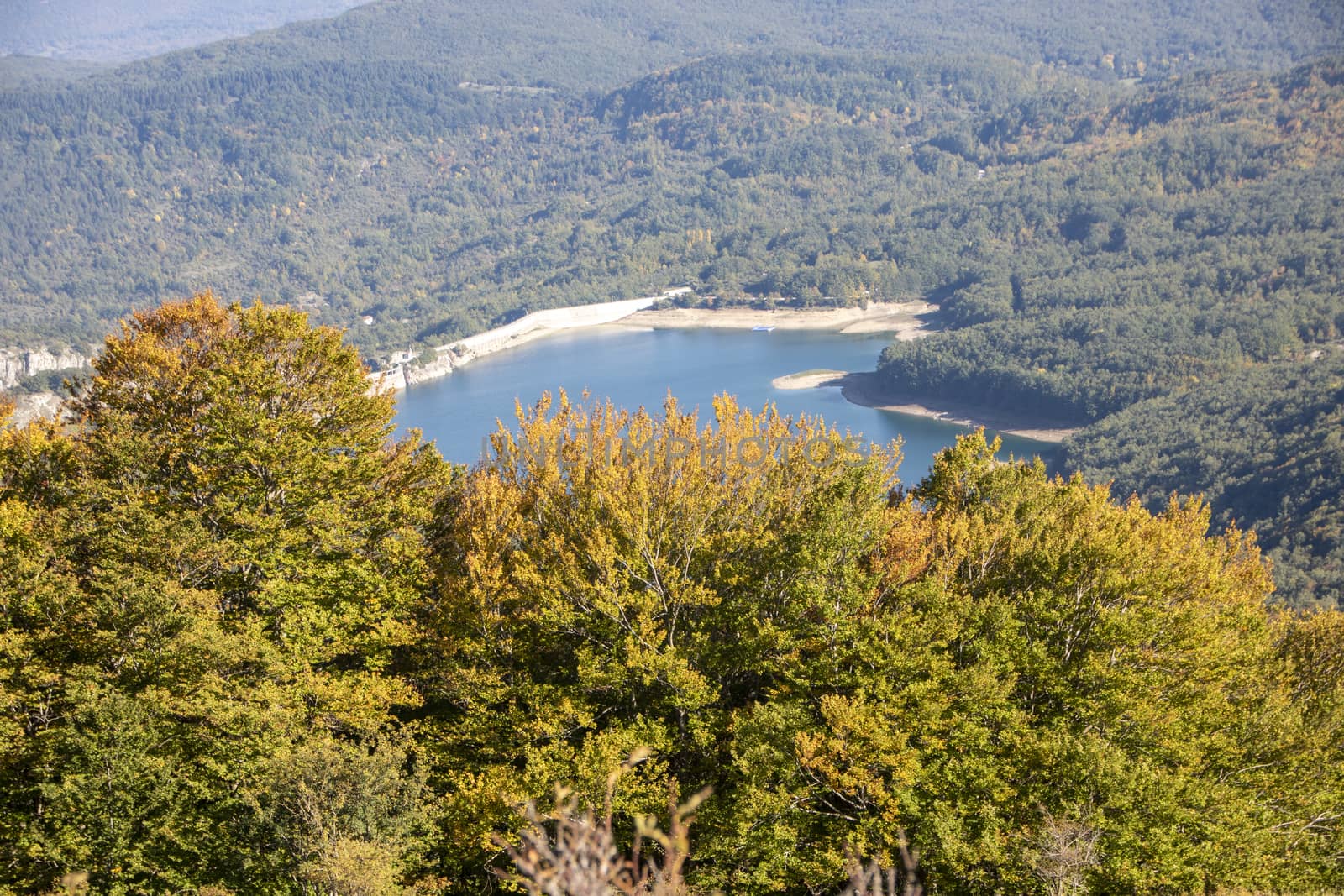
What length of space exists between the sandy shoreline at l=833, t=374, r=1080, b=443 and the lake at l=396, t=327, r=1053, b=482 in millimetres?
2159

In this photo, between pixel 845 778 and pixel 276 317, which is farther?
pixel 276 317

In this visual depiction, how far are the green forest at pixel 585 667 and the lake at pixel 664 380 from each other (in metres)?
75.2

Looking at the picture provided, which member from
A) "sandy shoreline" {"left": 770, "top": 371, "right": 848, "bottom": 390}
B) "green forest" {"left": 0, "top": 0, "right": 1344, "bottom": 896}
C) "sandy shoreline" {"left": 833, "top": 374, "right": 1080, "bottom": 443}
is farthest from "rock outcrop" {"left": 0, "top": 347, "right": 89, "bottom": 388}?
"green forest" {"left": 0, "top": 0, "right": 1344, "bottom": 896}

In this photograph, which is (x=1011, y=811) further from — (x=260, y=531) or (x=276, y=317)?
(x=276, y=317)

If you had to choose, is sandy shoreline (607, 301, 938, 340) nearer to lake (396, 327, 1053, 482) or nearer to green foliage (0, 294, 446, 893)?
lake (396, 327, 1053, 482)

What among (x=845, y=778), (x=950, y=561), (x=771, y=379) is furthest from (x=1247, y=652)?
(x=771, y=379)

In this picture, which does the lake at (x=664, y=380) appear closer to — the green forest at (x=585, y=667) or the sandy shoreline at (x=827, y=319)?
the sandy shoreline at (x=827, y=319)

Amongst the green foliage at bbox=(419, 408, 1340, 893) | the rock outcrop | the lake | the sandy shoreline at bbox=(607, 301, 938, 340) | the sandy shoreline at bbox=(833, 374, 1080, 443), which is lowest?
the sandy shoreline at bbox=(833, 374, 1080, 443)

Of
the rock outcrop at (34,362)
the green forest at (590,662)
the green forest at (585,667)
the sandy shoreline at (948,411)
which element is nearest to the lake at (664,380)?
the sandy shoreline at (948,411)

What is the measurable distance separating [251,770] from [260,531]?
13.7 ft

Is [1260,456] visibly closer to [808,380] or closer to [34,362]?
[808,380]

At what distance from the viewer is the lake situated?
4579 inches

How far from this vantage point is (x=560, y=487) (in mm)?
18938

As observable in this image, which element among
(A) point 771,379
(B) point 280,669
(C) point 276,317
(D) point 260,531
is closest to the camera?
(B) point 280,669
